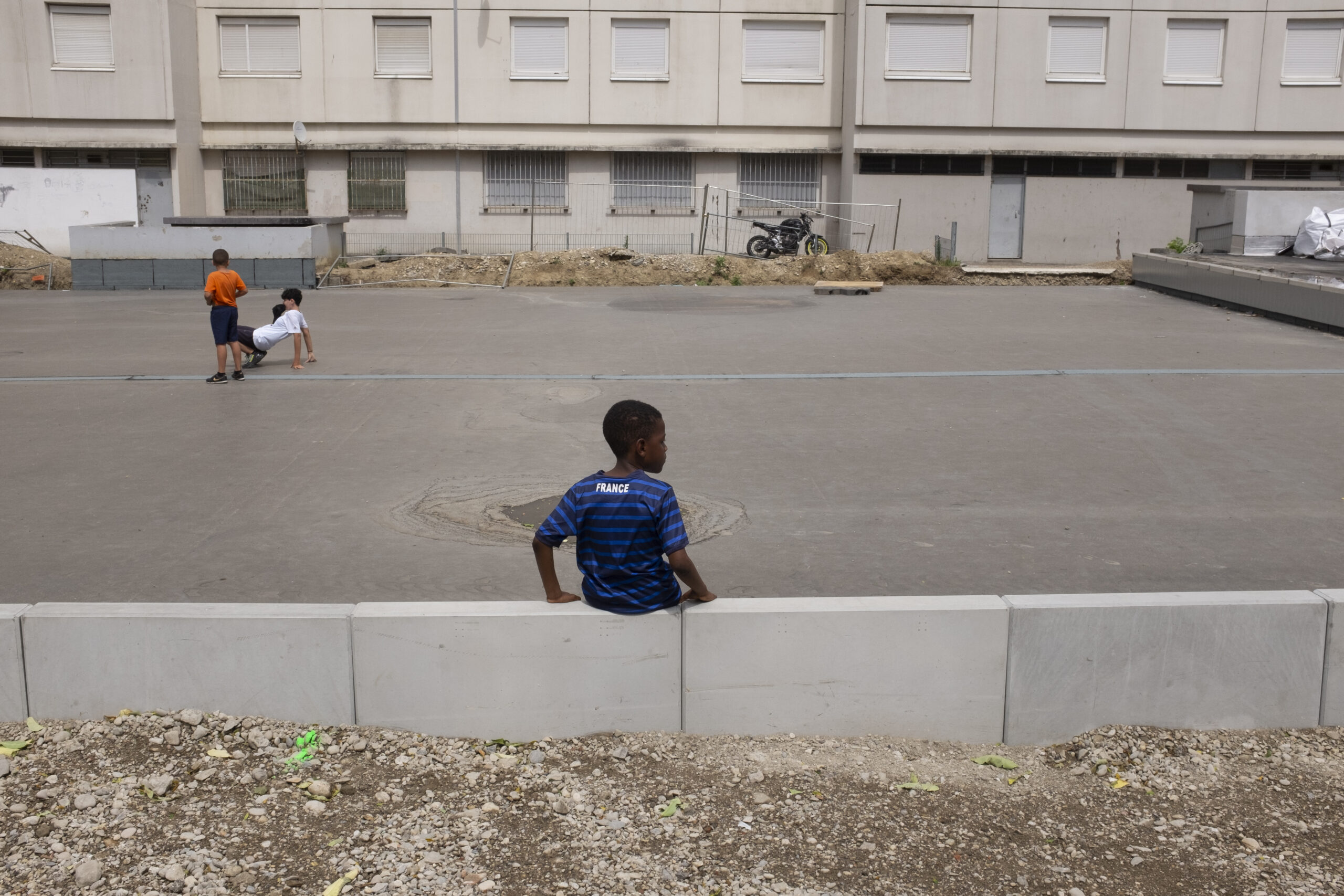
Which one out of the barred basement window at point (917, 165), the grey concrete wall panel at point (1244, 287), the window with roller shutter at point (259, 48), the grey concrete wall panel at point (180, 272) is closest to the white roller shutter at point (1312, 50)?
the barred basement window at point (917, 165)

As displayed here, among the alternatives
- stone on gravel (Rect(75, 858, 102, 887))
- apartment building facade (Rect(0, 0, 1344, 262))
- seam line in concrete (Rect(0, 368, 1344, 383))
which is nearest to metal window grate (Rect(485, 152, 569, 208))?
apartment building facade (Rect(0, 0, 1344, 262))

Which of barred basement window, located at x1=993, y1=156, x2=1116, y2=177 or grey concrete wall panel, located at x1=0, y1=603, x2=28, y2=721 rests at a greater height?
barred basement window, located at x1=993, y1=156, x2=1116, y2=177

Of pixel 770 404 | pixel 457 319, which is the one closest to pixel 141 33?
pixel 457 319

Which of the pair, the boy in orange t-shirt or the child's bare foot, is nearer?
the child's bare foot

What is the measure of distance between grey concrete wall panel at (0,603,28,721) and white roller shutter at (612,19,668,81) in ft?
91.1

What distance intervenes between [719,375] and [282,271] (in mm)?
11938

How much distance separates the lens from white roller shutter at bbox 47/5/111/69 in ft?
96.4

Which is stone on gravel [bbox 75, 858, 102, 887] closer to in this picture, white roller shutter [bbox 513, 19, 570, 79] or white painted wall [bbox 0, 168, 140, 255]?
white painted wall [bbox 0, 168, 140, 255]

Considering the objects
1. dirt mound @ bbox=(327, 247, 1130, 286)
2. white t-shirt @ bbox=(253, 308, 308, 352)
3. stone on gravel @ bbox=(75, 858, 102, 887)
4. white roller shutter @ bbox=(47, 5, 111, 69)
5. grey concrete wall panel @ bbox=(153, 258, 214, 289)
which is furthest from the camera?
white roller shutter @ bbox=(47, 5, 111, 69)

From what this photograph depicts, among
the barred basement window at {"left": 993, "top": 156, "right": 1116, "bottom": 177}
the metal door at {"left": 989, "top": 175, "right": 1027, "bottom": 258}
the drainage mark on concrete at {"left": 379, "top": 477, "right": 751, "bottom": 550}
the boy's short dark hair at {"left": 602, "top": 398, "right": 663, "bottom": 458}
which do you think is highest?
the barred basement window at {"left": 993, "top": 156, "right": 1116, "bottom": 177}

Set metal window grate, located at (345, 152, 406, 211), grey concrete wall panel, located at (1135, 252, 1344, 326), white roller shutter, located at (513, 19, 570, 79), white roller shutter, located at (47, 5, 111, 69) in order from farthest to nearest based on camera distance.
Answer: metal window grate, located at (345, 152, 406, 211), white roller shutter, located at (513, 19, 570, 79), white roller shutter, located at (47, 5, 111, 69), grey concrete wall panel, located at (1135, 252, 1344, 326)

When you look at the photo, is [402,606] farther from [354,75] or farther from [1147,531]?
[354,75]

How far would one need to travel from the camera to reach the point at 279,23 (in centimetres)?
3055

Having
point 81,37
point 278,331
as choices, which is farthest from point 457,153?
point 278,331
